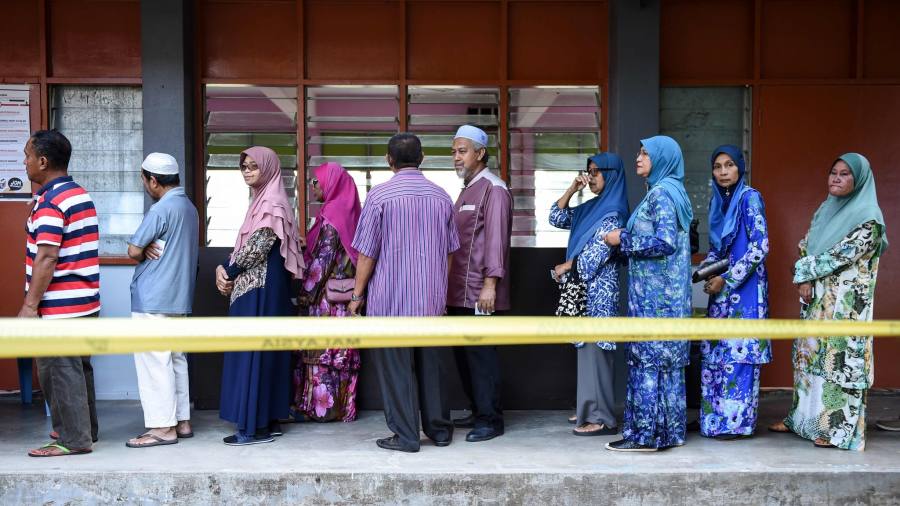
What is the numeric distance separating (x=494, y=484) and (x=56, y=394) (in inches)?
97.6

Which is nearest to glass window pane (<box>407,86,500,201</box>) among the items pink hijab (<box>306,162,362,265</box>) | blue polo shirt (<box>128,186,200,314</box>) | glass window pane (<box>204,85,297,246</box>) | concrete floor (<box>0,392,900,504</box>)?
glass window pane (<box>204,85,297,246</box>)

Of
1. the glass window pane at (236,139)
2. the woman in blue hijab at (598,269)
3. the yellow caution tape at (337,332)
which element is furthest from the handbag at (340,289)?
the yellow caution tape at (337,332)

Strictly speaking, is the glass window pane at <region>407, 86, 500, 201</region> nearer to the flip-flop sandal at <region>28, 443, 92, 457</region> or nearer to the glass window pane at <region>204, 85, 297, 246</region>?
the glass window pane at <region>204, 85, 297, 246</region>

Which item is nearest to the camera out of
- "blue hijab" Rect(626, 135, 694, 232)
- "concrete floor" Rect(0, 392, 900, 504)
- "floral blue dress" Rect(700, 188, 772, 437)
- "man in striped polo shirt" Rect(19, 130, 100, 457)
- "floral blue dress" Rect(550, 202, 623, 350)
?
"concrete floor" Rect(0, 392, 900, 504)

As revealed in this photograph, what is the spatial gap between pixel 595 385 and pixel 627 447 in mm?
494

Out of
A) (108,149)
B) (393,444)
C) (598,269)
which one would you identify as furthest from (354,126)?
(393,444)

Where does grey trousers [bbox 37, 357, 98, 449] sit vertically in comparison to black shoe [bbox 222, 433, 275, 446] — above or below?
above

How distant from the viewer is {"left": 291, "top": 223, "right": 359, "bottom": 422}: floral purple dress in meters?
5.66

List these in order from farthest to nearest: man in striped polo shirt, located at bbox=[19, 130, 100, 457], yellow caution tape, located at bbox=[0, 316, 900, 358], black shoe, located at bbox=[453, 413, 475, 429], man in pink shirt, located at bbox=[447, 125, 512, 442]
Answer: black shoe, located at bbox=[453, 413, 475, 429], man in pink shirt, located at bbox=[447, 125, 512, 442], man in striped polo shirt, located at bbox=[19, 130, 100, 457], yellow caution tape, located at bbox=[0, 316, 900, 358]

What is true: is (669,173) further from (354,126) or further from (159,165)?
(159,165)

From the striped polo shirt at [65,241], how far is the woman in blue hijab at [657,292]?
9.77 ft

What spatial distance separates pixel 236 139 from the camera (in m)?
6.64

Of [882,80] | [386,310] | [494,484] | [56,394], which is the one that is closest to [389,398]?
[386,310]

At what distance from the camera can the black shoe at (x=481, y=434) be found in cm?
533
